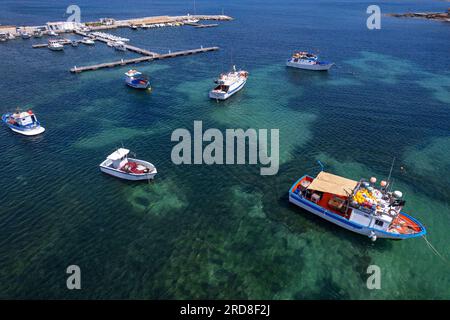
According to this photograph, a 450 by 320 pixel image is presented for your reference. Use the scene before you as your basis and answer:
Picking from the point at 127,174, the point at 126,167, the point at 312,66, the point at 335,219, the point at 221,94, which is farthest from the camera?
A: the point at 312,66

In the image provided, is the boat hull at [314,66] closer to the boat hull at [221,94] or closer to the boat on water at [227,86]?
the boat on water at [227,86]

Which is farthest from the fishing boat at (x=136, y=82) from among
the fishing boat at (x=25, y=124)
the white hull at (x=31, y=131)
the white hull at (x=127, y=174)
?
the white hull at (x=127, y=174)

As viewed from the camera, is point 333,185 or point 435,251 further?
point 333,185

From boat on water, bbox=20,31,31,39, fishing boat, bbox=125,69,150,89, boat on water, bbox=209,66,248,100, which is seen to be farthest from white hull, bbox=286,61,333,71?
boat on water, bbox=20,31,31,39

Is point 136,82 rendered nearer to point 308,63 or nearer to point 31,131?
point 31,131

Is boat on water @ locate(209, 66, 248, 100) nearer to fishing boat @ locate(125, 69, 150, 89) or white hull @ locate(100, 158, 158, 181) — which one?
fishing boat @ locate(125, 69, 150, 89)

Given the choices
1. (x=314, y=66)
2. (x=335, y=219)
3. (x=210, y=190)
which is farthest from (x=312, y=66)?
(x=335, y=219)

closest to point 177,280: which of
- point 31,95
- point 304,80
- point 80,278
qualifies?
point 80,278
